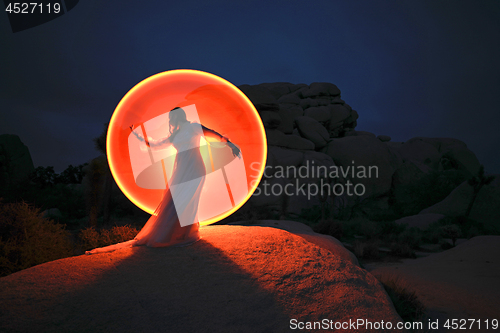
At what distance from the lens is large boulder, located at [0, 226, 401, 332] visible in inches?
98.5

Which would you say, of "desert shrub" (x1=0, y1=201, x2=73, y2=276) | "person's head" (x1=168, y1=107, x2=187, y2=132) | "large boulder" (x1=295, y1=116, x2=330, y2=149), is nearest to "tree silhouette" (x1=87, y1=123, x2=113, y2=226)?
"desert shrub" (x1=0, y1=201, x2=73, y2=276)

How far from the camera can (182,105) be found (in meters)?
6.71

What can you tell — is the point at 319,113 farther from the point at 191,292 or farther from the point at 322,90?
the point at 191,292

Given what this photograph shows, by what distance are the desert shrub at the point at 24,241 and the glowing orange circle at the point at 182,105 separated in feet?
5.17

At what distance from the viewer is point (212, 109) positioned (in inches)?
283

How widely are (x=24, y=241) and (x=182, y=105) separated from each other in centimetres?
425

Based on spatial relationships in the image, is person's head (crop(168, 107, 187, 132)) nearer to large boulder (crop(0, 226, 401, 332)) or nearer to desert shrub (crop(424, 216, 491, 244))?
large boulder (crop(0, 226, 401, 332))

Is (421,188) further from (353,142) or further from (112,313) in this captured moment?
(112,313)

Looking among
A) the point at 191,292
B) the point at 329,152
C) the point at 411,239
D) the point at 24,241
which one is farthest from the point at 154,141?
the point at 329,152

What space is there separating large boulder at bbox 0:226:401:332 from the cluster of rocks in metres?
14.8

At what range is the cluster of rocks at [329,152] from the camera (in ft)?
78.3

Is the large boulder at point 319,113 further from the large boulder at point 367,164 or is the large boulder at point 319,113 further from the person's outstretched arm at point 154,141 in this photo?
the person's outstretched arm at point 154,141

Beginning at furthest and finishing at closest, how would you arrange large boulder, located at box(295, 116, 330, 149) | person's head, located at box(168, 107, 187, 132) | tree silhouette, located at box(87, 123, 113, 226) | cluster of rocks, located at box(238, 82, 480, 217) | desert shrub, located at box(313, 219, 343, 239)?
large boulder, located at box(295, 116, 330, 149) → cluster of rocks, located at box(238, 82, 480, 217) → desert shrub, located at box(313, 219, 343, 239) → tree silhouette, located at box(87, 123, 113, 226) → person's head, located at box(168, 107, 187, 132)

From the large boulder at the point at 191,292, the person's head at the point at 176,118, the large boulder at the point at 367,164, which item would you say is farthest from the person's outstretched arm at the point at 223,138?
the large boulder at the point at 367,164
